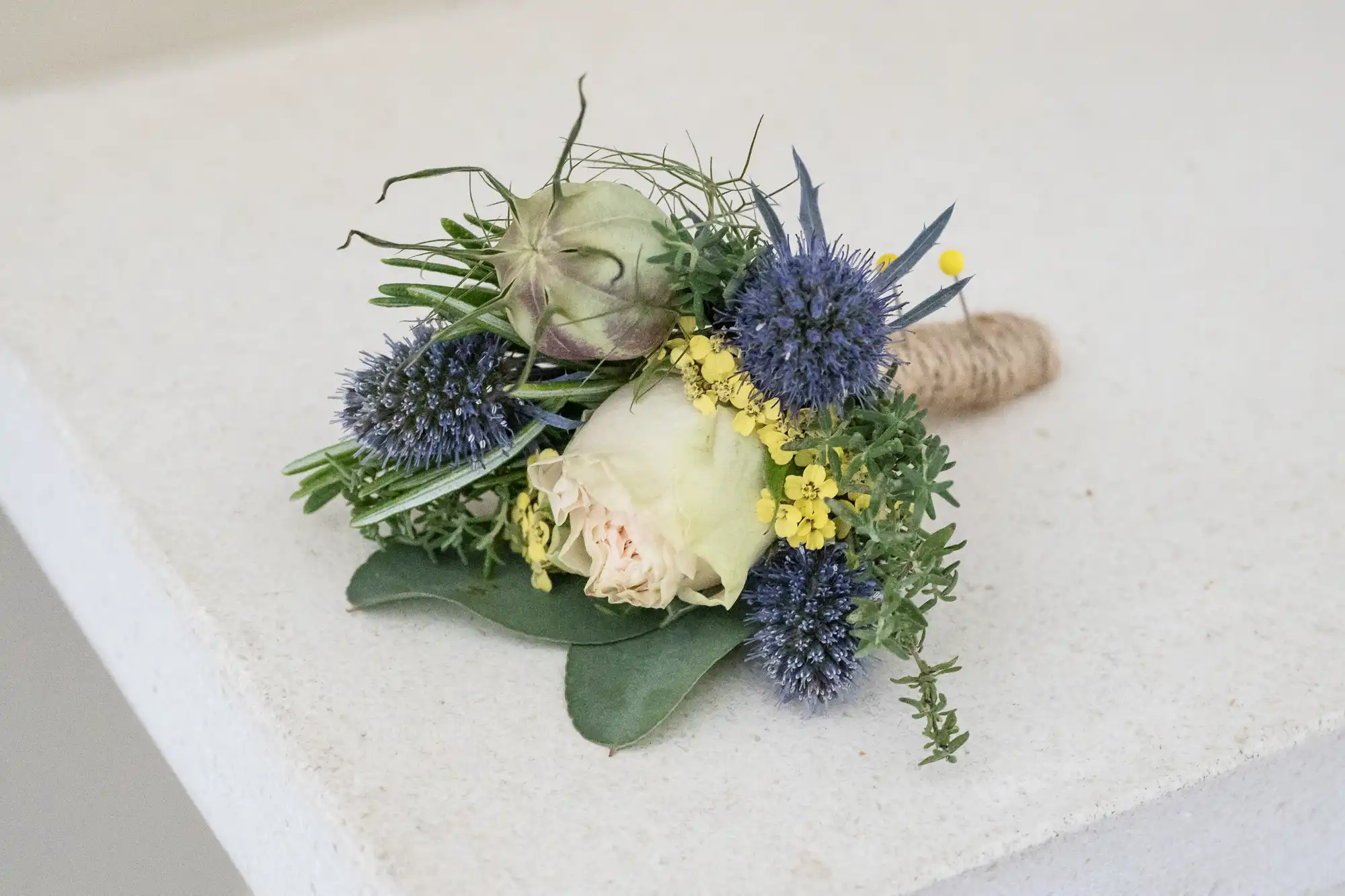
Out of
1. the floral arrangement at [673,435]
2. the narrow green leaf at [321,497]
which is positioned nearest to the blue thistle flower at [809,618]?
the floral arrangement at [673,435]

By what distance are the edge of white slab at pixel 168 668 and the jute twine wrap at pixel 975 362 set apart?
0.37 metres

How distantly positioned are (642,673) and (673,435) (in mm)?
105

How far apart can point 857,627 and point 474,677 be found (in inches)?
6.5

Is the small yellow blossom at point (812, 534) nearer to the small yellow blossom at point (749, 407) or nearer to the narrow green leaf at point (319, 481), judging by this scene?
the small yellow blossom at point (749, 407)

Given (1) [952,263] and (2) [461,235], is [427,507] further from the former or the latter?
(1) [952,263]

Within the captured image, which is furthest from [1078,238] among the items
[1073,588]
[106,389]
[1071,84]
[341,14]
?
[341,14]

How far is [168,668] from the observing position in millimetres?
625

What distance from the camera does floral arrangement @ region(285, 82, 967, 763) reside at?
46 centimetres

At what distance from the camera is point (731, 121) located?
3.51 feet

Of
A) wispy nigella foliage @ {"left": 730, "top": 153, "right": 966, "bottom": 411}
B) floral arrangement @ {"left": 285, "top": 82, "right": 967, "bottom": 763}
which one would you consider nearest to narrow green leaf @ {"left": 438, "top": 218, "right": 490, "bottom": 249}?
floral arrangement @ {"left": 285, "top": 82, "right": 967, "bottom": 763}

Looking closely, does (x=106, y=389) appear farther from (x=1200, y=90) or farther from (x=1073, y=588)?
(x=1200, y=90)

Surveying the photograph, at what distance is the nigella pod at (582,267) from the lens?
457mm

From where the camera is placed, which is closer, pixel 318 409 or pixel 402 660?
pixel 402 660

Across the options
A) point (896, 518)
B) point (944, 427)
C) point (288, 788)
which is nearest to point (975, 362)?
point (944, 427)
